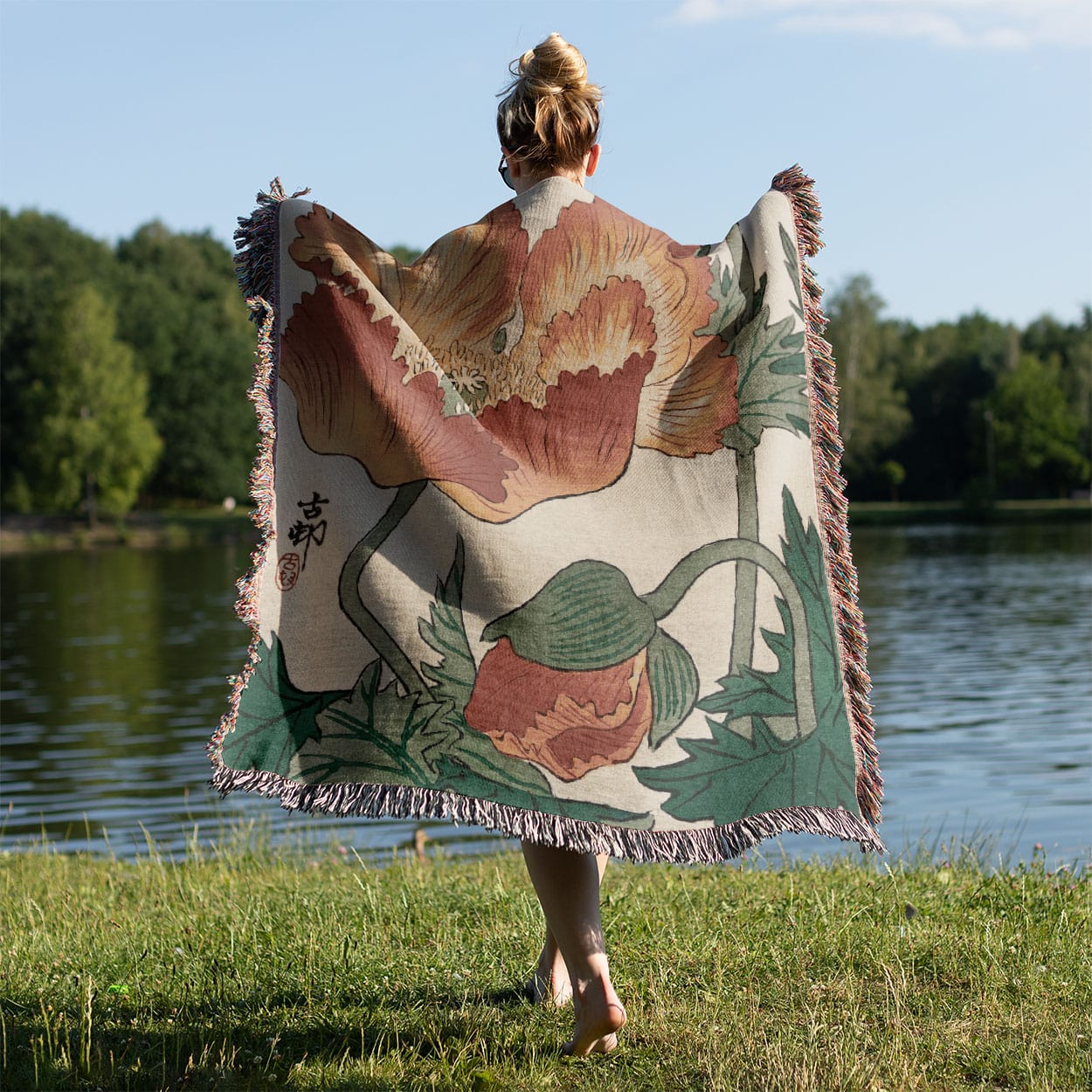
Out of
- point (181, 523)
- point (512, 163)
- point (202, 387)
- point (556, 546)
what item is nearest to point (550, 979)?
point (556, 546)

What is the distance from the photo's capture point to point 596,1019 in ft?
9.08

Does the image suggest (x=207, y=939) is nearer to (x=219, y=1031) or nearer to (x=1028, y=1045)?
(x=219, y=1031)

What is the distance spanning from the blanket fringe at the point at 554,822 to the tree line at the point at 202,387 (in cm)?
4744

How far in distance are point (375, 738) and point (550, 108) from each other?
57.0 inches

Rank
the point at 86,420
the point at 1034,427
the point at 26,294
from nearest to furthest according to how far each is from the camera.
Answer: the point at 86,420, the point at 26,294, the point at 1034,427

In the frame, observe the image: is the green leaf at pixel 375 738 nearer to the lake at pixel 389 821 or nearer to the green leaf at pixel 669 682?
the green leaf at pixel 669 682

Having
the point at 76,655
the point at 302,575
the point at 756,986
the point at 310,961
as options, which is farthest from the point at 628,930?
the point at 76,655

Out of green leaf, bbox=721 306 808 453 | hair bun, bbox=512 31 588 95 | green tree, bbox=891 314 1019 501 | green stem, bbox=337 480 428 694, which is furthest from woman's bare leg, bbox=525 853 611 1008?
green tree, bbox=891 314 1019 501

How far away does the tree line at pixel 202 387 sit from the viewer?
4856 centimetres

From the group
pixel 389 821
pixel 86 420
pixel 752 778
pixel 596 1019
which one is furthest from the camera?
pixel 86 420

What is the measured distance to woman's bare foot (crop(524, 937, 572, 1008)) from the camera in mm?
3133

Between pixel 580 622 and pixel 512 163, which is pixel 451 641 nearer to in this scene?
pixel 580 622

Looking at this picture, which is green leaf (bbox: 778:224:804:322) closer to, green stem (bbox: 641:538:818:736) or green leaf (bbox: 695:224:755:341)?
green leaf (bbox: 695:224:755:341)

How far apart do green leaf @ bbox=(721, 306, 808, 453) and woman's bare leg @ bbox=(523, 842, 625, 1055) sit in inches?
40.9
